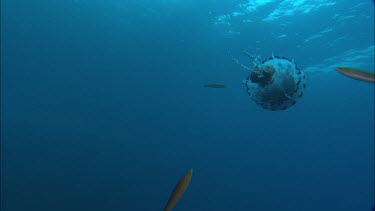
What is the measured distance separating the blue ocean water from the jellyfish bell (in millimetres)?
13628

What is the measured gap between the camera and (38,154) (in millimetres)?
37562

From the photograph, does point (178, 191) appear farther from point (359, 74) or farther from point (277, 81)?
point (277, 81)

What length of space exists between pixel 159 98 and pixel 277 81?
2806cm

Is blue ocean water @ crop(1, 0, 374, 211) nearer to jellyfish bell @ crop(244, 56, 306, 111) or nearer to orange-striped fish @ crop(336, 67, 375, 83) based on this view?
jellyfish bell @ crop(244, 56, 306, 111)

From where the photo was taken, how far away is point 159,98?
3238 cm

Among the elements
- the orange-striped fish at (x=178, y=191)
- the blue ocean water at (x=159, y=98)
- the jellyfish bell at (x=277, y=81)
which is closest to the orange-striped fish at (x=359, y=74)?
the jellyfish bell at (x=277, y=81)

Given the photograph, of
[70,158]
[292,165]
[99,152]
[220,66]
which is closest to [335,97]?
[220,66]

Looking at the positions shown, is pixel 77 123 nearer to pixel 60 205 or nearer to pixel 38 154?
pixel 38 154

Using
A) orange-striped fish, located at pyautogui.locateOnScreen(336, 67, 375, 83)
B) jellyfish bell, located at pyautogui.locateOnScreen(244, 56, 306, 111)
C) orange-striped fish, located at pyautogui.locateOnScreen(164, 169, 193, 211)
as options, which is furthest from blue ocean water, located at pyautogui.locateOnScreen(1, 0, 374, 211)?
orange-striped fish, located at pyautogui.locateOnScreen(164, 169, 193, 211)

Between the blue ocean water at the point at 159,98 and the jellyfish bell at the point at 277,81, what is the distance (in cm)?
1363

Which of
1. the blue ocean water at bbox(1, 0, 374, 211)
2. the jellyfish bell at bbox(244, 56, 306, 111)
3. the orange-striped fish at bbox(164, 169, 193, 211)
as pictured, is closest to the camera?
the orange-striped fish at bbox(164, 169, 193, 211)

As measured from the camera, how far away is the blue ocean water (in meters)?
19.4

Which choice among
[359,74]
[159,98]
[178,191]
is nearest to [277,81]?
[359,74]

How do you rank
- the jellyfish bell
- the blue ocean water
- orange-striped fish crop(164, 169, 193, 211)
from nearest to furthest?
orange-striped fish crop(164, 169, 193, 211) < the jellyfish bell < the blue ocean water
